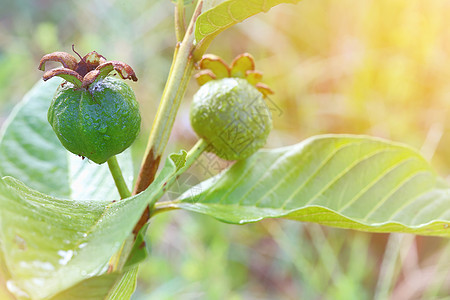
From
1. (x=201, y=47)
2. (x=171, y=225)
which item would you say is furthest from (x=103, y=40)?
(x=201, y=47)

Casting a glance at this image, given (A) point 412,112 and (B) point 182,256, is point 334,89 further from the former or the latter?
(B) point 182,256

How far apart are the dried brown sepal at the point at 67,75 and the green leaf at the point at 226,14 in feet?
0.74

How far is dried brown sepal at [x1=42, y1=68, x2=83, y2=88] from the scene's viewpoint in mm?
741

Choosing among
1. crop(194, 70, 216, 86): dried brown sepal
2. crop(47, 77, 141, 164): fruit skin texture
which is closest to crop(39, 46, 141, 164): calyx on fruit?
crop(47, 77, 141, 164): fruit skin texture

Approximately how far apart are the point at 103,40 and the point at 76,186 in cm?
308

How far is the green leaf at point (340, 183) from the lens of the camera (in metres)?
→ 1.11

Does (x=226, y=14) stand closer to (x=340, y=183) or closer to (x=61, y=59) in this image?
(x=61, y=59)

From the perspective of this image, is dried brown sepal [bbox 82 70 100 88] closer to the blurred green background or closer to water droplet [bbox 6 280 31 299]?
water droplet [bbox 6 280 31 299]

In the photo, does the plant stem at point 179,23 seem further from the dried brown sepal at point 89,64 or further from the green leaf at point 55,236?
the green leaf at point 55,236

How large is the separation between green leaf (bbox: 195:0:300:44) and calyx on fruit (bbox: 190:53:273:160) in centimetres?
19

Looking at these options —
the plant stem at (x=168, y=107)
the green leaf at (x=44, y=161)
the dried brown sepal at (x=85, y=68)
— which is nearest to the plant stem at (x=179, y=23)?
the plant stem at (x=168, y=107)

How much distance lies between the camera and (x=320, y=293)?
3025 mm

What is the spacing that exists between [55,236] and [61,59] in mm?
296

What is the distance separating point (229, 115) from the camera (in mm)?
1055
